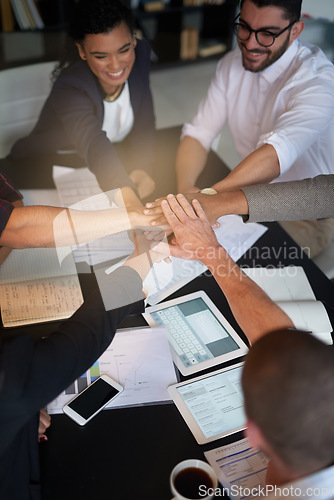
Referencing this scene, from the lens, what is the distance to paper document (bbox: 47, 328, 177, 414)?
3.47 ft

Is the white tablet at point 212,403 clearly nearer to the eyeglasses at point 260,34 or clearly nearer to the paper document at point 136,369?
the paper document at point 136,369

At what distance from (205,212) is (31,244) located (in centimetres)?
52

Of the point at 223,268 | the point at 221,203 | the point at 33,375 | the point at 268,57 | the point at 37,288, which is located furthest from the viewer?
the point at 268,57

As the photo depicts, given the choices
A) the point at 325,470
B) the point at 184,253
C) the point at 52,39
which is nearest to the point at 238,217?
the point at 184,253

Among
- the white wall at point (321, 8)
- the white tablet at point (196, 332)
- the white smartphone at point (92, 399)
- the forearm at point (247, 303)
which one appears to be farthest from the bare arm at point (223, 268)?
the white wall at point (321, 8)

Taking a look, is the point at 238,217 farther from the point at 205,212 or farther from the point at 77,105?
the point at 77,105

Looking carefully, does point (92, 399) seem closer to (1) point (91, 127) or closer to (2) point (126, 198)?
(2) point (126, 198)

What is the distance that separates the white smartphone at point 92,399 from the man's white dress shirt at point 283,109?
0.89 meters

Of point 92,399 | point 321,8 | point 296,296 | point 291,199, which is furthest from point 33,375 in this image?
point 321,8

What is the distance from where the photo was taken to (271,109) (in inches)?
68.4

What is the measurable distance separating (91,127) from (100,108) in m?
0.12

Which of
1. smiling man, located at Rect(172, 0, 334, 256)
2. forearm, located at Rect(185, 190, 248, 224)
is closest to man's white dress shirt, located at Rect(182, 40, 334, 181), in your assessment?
smiling man, located at Rect(172, 0, 334, 256)

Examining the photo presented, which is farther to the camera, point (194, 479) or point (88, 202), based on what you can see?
point (88, 202)

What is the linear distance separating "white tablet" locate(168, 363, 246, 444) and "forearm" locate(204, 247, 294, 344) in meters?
0.13
